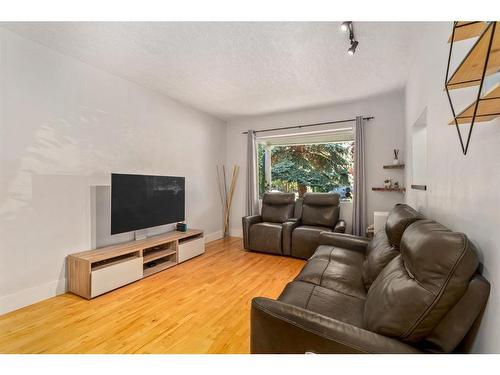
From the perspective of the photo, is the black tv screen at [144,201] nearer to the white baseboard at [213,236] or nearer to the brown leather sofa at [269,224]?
the white baseboard at [213,236]

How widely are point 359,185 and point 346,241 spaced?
171cm

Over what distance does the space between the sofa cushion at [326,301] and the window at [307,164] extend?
2931mm

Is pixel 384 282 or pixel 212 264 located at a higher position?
pixel 384 282

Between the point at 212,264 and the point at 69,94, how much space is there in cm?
268

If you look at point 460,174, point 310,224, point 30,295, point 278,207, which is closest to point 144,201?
point 30,295

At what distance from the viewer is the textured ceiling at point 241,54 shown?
6.58 feet

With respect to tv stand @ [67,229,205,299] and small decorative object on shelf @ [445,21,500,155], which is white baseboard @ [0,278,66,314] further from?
small decorative object on shelf @ [445,21,500,155]

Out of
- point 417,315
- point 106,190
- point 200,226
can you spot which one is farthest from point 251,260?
point 417,315

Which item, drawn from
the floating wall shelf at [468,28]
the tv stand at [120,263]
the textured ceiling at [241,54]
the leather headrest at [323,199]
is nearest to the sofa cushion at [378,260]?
the floating wall shelf at [468,28]

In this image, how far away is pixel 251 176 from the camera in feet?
15.3

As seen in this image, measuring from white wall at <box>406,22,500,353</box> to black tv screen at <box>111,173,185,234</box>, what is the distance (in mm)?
3019

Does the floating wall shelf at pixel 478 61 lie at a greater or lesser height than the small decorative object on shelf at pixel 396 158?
lesser
